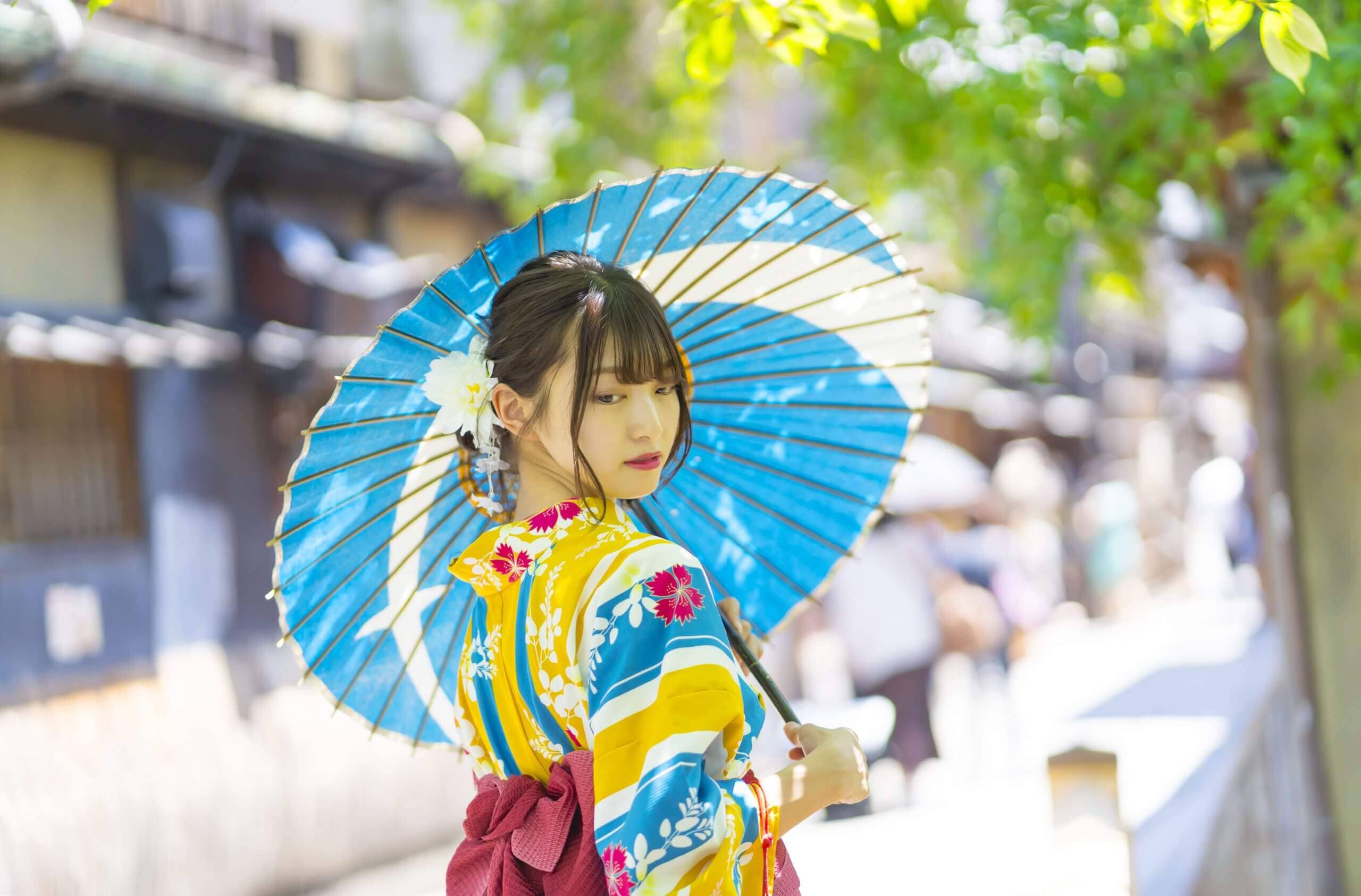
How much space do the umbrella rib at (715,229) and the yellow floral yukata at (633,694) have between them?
0.58m

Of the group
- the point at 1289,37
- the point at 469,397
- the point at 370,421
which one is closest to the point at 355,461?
the point at 370,421

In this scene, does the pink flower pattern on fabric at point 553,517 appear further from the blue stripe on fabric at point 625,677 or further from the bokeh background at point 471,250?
the bokeh background at point 471,250

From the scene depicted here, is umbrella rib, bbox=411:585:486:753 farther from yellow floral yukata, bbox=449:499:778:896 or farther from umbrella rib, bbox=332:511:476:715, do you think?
yellow floral yukata, bbox=449:499:778:896

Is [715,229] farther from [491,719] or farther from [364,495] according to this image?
[491,719]

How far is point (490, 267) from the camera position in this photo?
1819 millimetres

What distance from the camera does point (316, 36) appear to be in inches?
331

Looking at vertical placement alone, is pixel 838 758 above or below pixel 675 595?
below

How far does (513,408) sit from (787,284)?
0.71 meters

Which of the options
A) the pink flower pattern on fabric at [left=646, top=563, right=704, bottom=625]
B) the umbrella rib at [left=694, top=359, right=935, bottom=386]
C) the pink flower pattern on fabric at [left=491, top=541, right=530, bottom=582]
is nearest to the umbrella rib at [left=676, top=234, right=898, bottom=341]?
the umbrella rib at [left=694, top=359, right=935, bottom=386]

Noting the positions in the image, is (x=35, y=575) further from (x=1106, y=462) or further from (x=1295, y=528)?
(x=1106, y=462)

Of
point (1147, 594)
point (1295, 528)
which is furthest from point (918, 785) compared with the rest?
point (1147, 594)

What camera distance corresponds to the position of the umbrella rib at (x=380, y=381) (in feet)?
6.20

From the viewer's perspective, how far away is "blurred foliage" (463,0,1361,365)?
307 cm

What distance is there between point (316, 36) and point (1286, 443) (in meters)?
6.58
